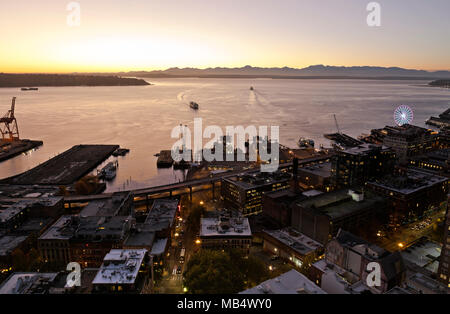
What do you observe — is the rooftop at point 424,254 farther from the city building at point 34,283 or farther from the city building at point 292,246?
the city building at point 34,283

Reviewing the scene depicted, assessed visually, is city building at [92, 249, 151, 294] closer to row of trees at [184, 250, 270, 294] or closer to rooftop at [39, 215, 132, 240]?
row of trees at [184, 250, 270, 294]

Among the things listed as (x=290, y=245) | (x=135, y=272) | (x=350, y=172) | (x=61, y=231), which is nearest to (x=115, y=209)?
(x=61, y=231)

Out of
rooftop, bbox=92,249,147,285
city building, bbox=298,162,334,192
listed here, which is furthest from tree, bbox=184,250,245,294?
city building, bbox=298,162,334,192

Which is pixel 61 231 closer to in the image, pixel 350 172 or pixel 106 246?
pixel 106 246

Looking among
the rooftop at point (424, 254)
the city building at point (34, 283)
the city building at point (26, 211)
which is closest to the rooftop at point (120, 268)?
the city building at point (34, 283)

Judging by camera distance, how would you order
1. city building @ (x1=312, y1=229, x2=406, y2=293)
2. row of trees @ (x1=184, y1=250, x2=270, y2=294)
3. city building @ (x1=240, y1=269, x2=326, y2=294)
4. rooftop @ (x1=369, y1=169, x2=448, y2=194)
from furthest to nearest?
rooftop @ (x1=369, y1=169, x2=448, y2=194) < city building @ (x1=312, y1=229, x2=406, y2=293) < row of trees @ (x1=184, y1=250, x2=270, y2=294) < city building @ (x1=240, y1=269, x2=326, y2=294)

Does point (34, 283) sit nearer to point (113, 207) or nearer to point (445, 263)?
point (113, 207)
